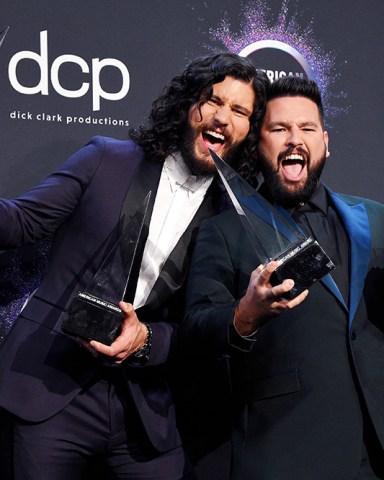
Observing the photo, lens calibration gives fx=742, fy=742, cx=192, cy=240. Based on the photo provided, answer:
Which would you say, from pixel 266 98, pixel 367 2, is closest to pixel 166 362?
pixel 266 98

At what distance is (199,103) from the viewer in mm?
1961

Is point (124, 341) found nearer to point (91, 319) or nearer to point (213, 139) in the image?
point (91, 319)

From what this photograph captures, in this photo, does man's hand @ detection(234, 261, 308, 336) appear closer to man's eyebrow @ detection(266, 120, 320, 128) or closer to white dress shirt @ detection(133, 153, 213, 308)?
white dress shirt @ detection(133, 153, 213, 308)

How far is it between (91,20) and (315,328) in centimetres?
110

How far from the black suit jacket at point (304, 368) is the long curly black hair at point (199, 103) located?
15.5 inches

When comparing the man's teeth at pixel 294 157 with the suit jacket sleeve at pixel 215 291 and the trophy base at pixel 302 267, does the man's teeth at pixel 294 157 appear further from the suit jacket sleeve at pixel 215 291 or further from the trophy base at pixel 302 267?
the trophy base at pixel 302 267

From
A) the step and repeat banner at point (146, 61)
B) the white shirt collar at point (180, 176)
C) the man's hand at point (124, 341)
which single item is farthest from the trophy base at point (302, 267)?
the step and repeat banner at point (146, 61)

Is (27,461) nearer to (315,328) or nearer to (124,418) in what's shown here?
(124,418)

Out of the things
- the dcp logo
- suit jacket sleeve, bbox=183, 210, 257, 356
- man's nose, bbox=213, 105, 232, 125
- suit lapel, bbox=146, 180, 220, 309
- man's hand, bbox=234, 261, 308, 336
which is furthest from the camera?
the dcp logo

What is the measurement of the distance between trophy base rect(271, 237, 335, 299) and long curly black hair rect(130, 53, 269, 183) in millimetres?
631

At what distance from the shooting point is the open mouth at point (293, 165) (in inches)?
71.7

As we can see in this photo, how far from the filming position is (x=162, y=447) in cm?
177

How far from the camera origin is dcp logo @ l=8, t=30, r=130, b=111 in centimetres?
202

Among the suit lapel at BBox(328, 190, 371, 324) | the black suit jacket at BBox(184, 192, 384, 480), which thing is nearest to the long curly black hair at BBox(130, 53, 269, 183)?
the suit lapel at BBox(328, 190, 371, 324)
